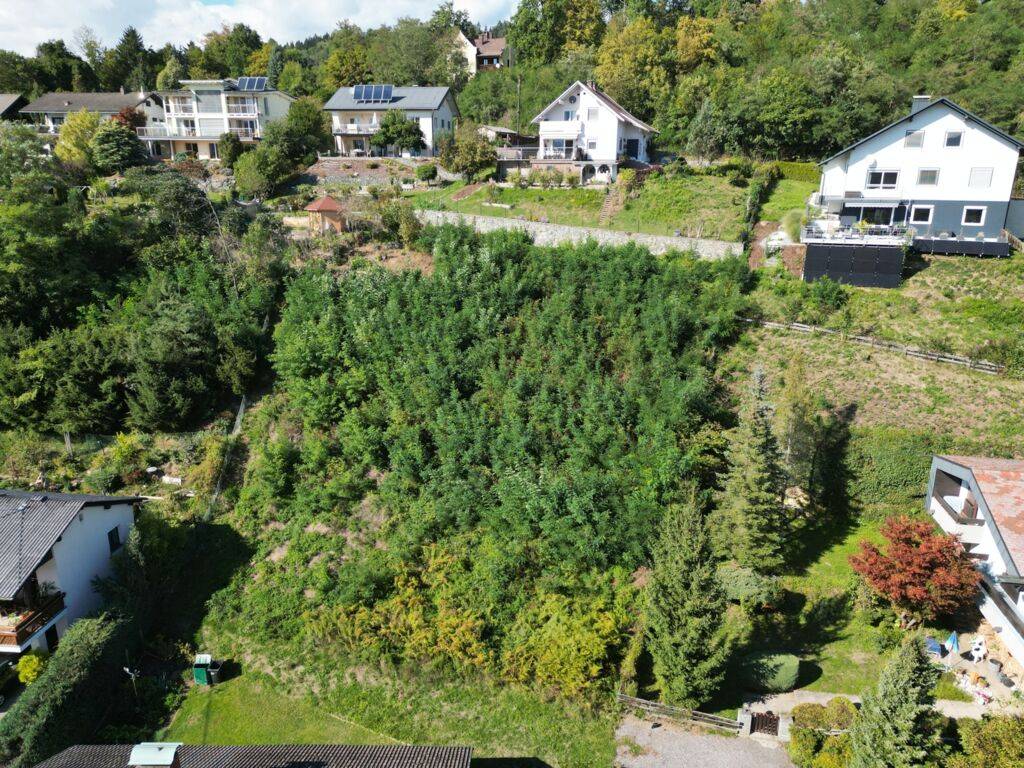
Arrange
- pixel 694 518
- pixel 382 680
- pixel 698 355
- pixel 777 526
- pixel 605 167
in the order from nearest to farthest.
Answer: pixel 694 518 → pixel 382 680 → pixel 777 526 → pixel 698 355 → pixel 605 167

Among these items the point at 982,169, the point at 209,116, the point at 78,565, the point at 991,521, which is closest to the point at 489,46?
→ the point at 209,116

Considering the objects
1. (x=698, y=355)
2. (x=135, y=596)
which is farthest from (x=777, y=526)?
(x=135, y=596)

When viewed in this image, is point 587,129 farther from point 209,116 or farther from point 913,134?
point 209,116

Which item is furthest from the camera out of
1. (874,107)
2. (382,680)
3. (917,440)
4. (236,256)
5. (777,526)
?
(874,107)

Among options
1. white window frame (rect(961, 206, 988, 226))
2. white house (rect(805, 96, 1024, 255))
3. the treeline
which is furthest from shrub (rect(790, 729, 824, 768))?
white window frame (rect(961, 206, 988, 226))

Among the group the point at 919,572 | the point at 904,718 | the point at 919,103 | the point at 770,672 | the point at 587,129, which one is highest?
the point at 919,103

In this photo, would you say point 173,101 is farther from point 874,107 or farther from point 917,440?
point 917,440

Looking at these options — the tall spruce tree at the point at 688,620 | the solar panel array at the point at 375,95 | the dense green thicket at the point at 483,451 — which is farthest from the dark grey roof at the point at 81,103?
the tall spruce tree at the point at 688,620
